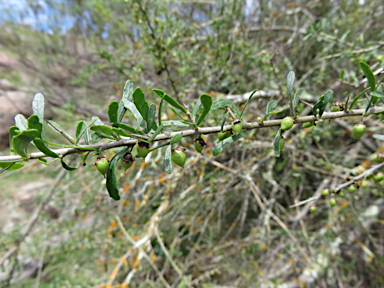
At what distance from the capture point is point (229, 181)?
1.81 metres

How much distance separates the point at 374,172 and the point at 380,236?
2257mm

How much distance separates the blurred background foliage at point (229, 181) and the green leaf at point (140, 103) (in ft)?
2.83

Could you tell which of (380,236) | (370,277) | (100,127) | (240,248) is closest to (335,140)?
(380,236)

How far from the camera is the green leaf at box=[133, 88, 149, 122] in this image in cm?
46

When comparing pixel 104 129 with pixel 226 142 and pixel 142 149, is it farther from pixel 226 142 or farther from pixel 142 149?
pixel 226 142

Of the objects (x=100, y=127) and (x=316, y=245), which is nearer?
(x=100, y=127)

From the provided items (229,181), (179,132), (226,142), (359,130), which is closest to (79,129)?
(179,132)

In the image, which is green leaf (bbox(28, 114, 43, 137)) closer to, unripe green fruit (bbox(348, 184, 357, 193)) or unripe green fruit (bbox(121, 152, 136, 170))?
unripe green fruit (bbox(121, 152, 136, 170))

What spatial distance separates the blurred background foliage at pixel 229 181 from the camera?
1.57 meters

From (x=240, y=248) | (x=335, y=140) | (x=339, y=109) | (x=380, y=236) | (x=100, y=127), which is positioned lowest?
(x=380, y=236)

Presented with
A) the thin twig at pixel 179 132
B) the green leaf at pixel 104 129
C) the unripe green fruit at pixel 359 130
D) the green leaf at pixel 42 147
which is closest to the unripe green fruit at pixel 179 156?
the thin twig at pixel 179 132

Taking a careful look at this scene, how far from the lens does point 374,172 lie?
2.99 ft

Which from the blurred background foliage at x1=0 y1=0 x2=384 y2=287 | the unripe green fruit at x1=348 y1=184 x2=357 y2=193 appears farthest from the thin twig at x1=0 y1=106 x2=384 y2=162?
the blurred background foliage at x1=0 y1=0 x2=384 y2=287

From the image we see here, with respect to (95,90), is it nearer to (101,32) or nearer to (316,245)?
(101,32)
